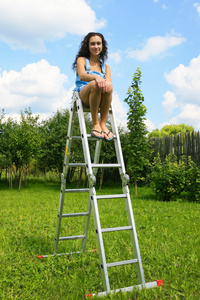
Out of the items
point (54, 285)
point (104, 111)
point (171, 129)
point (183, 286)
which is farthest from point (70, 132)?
point (171, 129)

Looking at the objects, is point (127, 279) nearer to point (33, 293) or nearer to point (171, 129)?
point (33, 293)

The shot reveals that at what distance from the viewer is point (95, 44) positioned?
11.0ft

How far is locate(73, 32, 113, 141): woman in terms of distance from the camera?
295cm

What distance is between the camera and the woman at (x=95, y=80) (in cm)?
295

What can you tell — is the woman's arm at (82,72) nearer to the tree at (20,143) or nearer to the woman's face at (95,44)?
the woman's face at (95,44)

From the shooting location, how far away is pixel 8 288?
9.89 feet

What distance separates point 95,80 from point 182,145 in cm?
960

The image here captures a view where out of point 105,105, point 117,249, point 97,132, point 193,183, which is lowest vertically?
point 117,249

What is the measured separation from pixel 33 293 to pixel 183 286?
1588 millimetres

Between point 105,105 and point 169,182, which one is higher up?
point 105,105

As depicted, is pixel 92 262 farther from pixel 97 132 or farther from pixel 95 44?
pixel 95 44

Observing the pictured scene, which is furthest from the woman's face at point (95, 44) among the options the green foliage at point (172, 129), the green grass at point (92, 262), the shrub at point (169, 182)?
the green foliage at point (172, 129)

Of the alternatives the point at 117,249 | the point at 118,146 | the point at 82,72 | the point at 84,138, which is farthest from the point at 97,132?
the point at 117,249

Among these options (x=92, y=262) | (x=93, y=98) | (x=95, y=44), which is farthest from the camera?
(x=92, y=262)
